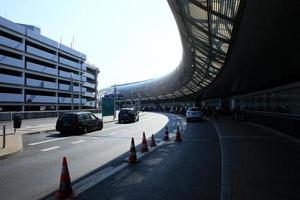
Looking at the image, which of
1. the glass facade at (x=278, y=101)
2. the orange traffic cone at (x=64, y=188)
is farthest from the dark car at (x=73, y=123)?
the orange traffic cone at (x=64, y=188)

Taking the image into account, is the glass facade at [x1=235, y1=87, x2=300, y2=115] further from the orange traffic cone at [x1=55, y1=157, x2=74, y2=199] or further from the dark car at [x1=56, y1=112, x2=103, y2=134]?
the orange traffic cone at [x1=55, y1=157, x2=74, y2=199]

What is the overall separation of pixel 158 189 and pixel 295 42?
9161mm

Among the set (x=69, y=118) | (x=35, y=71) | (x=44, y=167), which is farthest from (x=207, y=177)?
(x=35, y=71)

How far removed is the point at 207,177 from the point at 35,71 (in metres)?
60.2

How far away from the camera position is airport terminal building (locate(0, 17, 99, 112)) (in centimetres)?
5497

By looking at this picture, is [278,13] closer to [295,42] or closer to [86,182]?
[295,42]

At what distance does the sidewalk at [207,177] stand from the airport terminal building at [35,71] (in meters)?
36.4

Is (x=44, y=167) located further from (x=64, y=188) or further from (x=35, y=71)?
(x=35, y=71)

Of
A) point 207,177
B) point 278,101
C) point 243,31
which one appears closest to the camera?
point 207,177

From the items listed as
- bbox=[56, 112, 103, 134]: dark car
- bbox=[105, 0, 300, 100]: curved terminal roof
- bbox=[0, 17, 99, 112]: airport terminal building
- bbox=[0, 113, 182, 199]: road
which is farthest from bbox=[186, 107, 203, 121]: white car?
bbox=[0, 113, 182, 199]: road

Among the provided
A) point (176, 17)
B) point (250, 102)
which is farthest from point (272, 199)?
point (250, 102)

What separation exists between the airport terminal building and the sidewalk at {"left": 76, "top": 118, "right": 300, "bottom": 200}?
119ft

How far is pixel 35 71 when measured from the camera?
64250mm

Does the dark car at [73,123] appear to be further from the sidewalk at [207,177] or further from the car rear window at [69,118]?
the sidewalk at [207,177]
